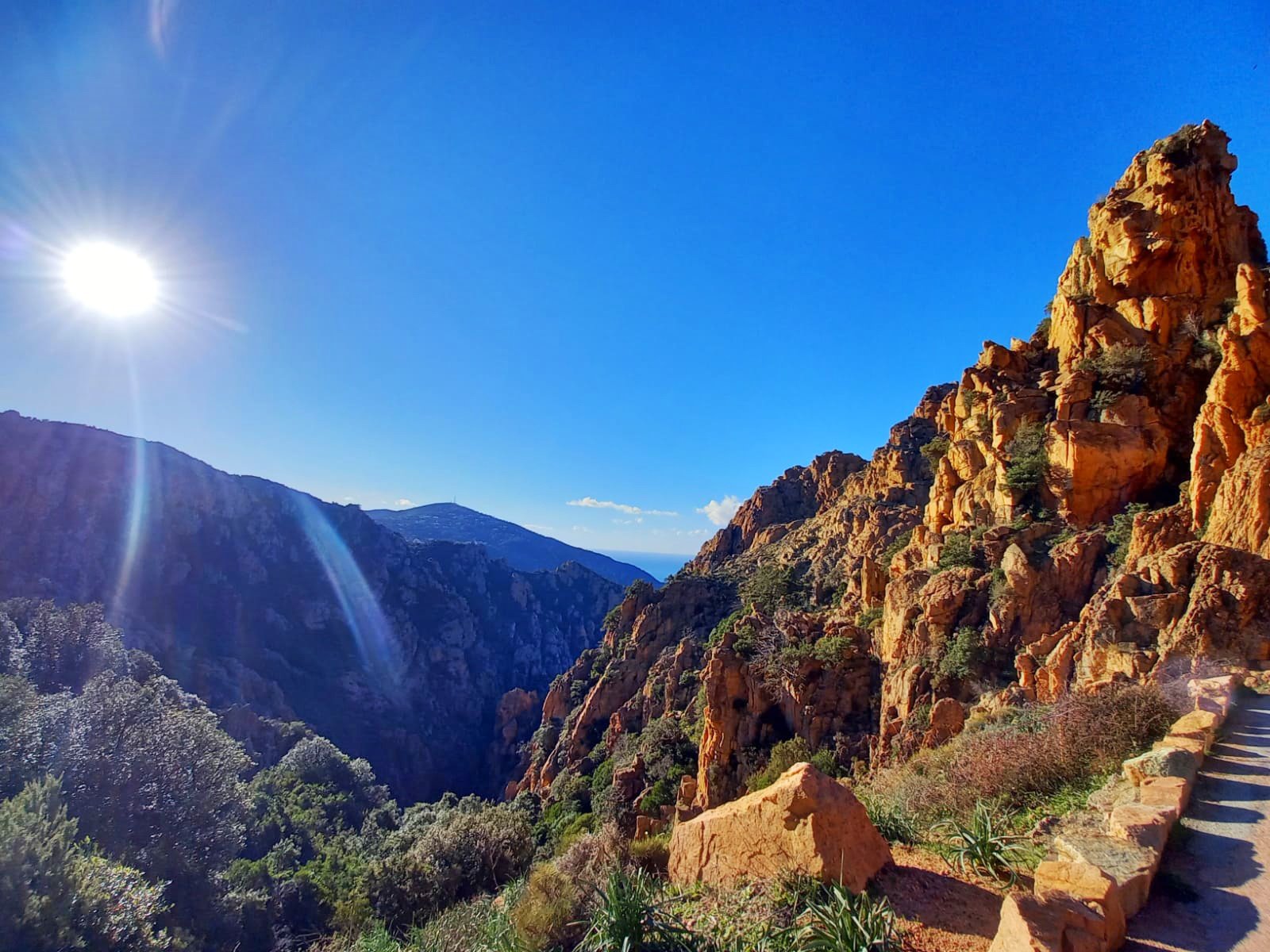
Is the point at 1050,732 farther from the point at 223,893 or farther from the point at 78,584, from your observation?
the point at 78,584

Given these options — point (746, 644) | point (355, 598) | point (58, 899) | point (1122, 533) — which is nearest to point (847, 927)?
point (58, 899)

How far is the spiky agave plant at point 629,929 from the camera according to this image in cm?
458

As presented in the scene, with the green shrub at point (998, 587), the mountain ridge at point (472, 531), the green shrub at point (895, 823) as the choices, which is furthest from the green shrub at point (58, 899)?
the mountain ridge at point (472, 531)

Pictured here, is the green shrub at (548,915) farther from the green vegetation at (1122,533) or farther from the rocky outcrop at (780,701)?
the green vegetation at (1122,533)

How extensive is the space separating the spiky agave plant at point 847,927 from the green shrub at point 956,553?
16677 millimetres

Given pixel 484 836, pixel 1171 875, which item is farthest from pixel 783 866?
pixel 484 836

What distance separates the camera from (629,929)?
4.62 m

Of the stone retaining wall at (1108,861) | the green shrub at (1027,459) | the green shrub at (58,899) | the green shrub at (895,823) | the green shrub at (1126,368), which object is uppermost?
the green shrub at (1126,368)

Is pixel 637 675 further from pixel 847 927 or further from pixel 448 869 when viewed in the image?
pixel 847 927

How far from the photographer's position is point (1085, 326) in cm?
2161

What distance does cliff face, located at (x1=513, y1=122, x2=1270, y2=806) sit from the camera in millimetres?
12367

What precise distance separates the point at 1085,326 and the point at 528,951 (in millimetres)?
26469

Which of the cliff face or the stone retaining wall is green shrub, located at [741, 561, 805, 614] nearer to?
the cliff face

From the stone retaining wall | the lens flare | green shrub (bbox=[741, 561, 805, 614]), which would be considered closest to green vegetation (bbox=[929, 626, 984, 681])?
the stone retaining wall
